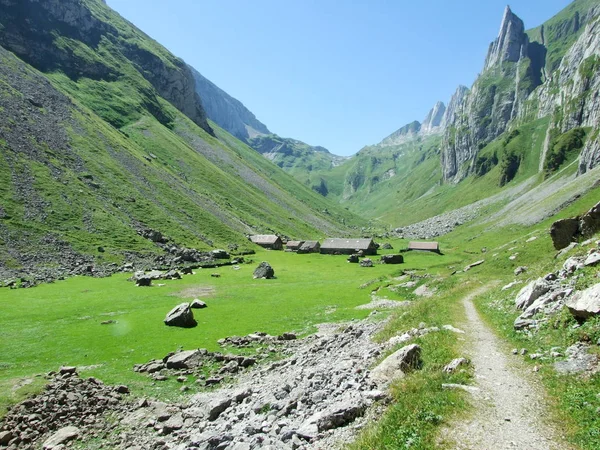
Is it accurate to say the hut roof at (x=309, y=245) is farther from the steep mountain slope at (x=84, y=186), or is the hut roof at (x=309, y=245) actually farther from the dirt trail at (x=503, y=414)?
the dirt trail at (x=503, y=414)

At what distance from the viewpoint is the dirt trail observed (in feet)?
38.9

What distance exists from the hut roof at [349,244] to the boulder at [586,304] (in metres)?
110

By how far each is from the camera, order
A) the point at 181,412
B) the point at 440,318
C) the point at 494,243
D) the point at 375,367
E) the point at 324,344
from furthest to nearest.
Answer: the point at 494,243 → the point at 324,344 → the point at 440,318 → the point at 181,412 → the point at 375,367

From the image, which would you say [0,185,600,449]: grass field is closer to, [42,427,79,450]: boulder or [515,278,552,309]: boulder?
[515,278,552,309]: boulder

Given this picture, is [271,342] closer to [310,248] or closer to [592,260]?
[592,260]

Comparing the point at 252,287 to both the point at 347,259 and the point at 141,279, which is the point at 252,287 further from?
the point at 347,259

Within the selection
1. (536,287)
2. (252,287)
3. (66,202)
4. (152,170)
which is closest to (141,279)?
(252,287)

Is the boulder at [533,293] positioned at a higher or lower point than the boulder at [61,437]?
higher

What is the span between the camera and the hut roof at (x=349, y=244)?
428ft

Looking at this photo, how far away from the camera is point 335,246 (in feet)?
446

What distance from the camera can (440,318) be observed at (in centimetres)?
2823

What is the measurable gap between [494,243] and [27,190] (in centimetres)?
13225

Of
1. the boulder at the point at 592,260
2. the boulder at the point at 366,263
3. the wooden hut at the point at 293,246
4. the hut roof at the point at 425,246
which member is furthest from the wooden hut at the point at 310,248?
the boulder at the point at 592,260

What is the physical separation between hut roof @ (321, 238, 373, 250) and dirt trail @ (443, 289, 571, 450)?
111m
